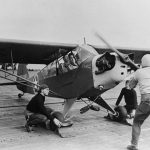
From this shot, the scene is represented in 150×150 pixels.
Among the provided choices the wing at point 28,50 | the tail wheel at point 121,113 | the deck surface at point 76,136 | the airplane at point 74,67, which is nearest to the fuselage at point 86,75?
the airplane at point 74,67

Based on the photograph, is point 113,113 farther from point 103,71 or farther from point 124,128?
point 103,71

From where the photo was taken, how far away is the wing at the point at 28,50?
748 centimetres

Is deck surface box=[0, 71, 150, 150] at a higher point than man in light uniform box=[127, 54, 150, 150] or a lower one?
lower

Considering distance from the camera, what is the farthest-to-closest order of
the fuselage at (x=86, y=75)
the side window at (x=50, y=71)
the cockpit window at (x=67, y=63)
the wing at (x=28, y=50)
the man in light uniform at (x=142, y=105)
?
the side window at (x=50, y=71) < the wing at (x=28, y=50) < the cockpit window at (x=67, y=63) < the fuselage at (x=86, y=75) < the man in light uniform at (x=142, y=105)

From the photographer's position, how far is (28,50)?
8.02 meters

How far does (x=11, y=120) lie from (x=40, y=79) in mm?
2068

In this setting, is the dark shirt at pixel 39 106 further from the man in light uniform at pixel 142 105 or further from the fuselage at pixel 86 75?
the man in light uniform at pixel 142 105

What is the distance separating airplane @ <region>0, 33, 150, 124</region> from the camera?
19.8ft

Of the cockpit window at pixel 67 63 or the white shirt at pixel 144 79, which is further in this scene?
the cockpit window at pixel 67 63

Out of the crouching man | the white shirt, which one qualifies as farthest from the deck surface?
the white shirt

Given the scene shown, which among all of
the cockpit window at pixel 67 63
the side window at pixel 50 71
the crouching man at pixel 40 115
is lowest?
the crouching man at pixel 40 115

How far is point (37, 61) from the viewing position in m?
9.34

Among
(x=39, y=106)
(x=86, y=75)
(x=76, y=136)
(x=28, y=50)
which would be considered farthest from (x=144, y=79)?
(x=28, y=50)

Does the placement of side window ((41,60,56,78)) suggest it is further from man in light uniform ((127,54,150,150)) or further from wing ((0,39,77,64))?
man in light uniform ((127,54,150,150))
